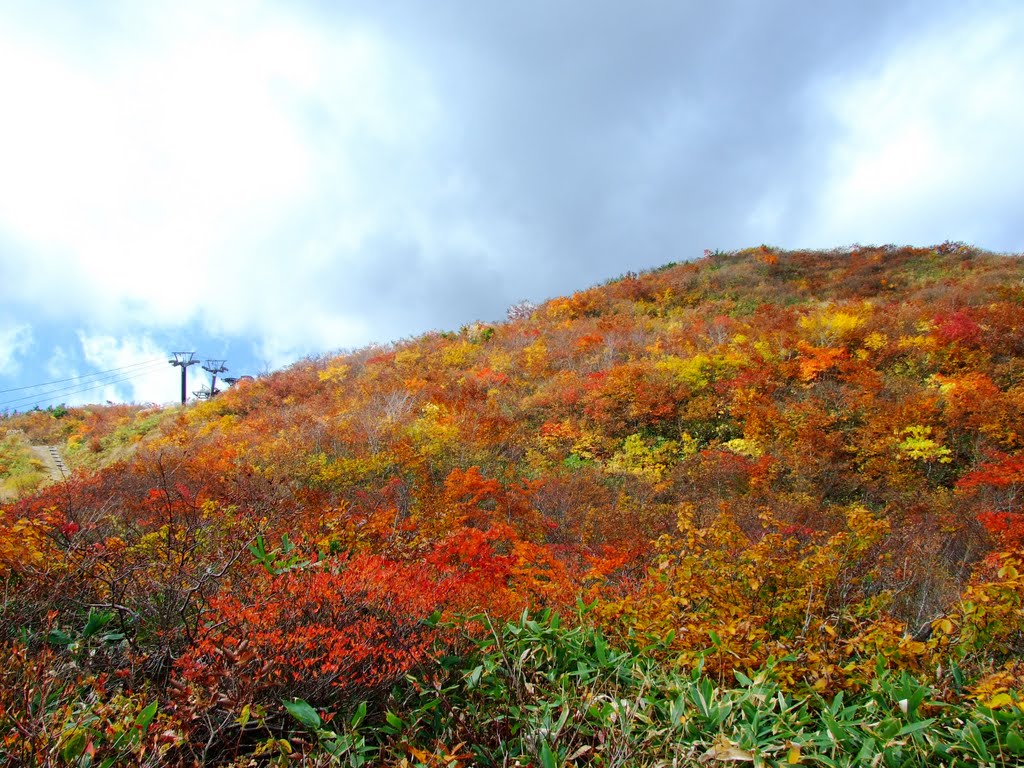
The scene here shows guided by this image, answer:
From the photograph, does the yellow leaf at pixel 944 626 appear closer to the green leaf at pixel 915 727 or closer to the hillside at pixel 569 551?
the hillside at pixel 569 551

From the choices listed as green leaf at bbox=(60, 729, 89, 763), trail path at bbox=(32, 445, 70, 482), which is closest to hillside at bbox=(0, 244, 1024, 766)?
green leaf at bbox=(60, 729, 89, 763)

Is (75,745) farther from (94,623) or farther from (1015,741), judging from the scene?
(1015,741)

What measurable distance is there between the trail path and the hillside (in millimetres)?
481

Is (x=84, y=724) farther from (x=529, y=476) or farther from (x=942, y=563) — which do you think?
(x=529, y=476)

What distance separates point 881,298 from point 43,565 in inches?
903

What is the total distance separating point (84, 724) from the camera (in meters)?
2.13

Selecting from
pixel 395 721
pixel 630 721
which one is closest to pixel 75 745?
pixel 395 721

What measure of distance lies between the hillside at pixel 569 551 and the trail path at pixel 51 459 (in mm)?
481

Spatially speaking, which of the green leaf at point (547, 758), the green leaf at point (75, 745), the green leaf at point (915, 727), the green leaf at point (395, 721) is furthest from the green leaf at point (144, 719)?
the green leaf at point (915, 727)

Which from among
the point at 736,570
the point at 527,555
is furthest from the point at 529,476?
the point at 736,570

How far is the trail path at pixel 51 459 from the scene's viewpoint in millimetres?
16125

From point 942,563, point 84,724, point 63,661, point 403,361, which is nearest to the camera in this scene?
point 84,724

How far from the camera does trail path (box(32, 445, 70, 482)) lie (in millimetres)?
16125

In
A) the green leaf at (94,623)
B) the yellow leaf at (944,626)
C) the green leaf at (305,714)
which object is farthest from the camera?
the green leaf at (94,623)
